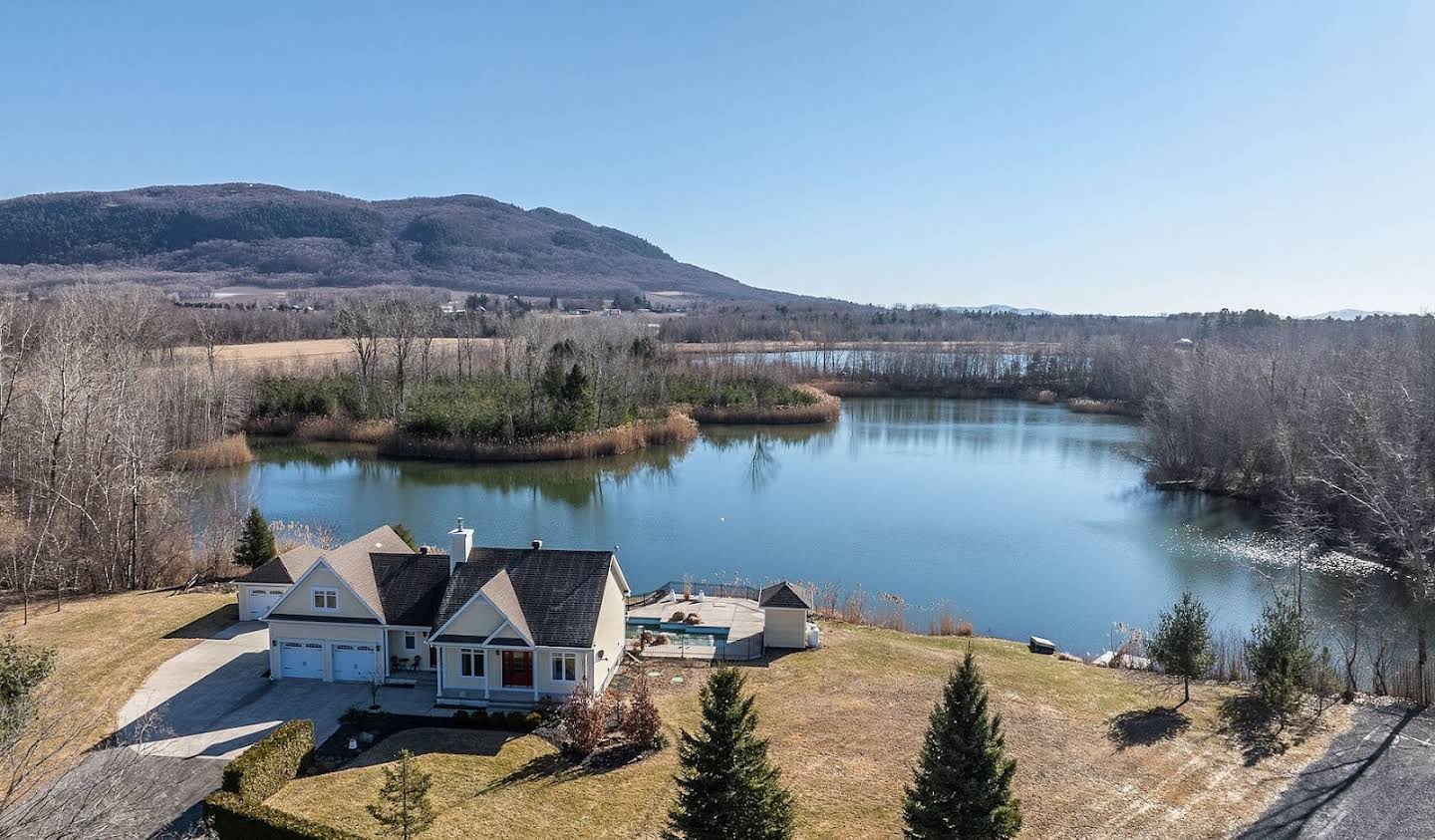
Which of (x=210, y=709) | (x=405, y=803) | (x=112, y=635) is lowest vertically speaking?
(x=210, y=709)

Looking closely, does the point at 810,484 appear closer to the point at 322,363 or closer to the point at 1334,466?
→ the point at 1334,466

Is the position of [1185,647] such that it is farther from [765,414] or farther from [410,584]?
[765,414]

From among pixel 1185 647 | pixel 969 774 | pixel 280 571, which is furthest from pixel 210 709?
pixel 1185 647

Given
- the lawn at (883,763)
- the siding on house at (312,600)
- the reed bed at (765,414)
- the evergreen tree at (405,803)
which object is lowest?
the lawn at (883,763)

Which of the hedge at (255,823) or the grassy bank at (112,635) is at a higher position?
the hedge at (255,823)

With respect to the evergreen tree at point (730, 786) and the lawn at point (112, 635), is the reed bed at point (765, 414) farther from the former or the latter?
the evergreen tree at point (730, 786)

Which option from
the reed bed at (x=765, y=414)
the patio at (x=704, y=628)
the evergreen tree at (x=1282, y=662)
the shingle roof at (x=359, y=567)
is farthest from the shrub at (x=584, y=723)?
the reed bed at (x=765, y=414)
